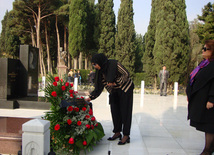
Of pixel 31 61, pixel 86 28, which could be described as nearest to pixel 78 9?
pixel 86 28

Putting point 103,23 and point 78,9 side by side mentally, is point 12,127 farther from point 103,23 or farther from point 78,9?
point 78,9

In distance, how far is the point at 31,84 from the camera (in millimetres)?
9023

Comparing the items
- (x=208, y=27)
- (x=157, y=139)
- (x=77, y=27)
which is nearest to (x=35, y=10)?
(x=77, y=27)

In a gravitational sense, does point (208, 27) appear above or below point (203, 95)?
above

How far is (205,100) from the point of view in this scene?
318cm

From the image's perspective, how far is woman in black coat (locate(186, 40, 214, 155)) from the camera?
3139 millimetres

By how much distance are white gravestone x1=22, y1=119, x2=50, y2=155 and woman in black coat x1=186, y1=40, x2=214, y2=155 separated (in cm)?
224

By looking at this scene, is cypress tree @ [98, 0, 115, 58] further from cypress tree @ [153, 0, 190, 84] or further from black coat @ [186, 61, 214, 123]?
black coat @ [186, 61, 214, 123]

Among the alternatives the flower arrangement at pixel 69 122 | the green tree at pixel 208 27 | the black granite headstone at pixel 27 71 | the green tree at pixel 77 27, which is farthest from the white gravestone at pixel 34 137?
the green tree at pixel 77 27

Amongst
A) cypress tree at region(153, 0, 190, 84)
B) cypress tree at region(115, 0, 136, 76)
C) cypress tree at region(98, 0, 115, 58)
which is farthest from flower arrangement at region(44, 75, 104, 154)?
cypress tree at region(98, 0, 115, 58)

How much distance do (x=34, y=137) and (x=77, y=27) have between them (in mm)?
24491

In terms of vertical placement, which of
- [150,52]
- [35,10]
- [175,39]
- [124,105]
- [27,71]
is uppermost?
[35,10]

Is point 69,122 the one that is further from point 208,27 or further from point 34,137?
point 208,27

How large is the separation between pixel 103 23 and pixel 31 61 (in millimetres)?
16565
